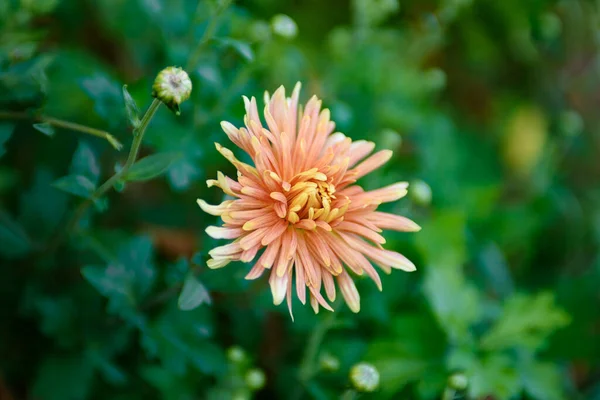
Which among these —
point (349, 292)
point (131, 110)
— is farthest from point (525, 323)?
point (131, 110)

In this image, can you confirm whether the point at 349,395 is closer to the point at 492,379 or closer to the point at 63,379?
the point at 492,379

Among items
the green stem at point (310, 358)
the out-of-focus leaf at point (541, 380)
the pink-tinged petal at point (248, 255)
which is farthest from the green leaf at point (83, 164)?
the out-of-focus leaf at point (541, 380)

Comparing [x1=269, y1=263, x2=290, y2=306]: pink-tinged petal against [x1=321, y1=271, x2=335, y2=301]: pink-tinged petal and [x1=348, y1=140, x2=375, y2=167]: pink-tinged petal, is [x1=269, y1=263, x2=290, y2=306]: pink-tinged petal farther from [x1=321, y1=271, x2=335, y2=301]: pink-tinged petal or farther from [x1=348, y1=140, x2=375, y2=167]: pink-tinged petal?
[x1=348, y1=140, x2=375, y2=167]: pink-tinged petal

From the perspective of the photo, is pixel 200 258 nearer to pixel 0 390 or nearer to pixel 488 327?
pixel 0 390

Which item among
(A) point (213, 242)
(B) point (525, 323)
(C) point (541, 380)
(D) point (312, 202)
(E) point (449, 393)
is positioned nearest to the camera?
(D) point (312, 202)

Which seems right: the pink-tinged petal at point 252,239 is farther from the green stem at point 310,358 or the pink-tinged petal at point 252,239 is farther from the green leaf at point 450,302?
the green leaf at point 450,302

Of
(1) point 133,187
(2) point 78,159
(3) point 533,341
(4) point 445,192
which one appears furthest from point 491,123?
(2) point 78,159

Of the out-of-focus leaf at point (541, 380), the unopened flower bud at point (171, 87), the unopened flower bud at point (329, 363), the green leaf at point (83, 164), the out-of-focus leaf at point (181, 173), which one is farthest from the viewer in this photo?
the out-of-focus leaf at point (541, 380)
